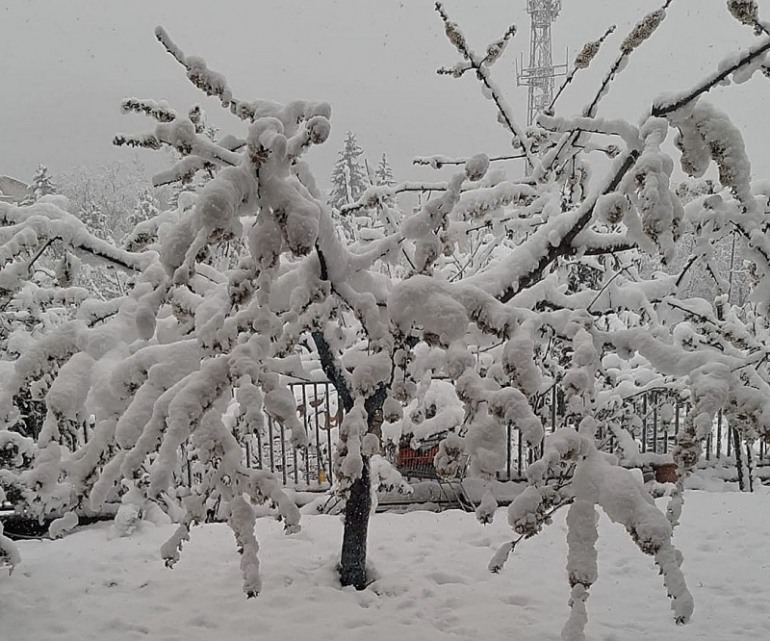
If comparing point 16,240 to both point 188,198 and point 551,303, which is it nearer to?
point 188,198

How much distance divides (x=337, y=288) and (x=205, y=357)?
1.78 ft

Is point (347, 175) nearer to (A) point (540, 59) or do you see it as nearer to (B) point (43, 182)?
(B) point (43, 182)

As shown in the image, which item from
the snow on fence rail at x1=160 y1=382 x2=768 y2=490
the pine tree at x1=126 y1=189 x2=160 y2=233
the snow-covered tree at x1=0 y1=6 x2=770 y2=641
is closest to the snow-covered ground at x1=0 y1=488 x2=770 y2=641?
the snow on fence rail at x1=160 y1=382 x2=768 y2=490

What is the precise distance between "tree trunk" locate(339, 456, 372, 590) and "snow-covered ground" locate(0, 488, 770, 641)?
0.33 feet

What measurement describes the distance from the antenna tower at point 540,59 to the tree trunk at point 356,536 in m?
3.30

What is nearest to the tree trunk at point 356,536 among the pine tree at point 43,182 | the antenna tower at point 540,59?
the antenna tower at point 540,59

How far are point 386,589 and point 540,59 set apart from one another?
5.39 m

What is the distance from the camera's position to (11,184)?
19516 mm

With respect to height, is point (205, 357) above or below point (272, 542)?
above

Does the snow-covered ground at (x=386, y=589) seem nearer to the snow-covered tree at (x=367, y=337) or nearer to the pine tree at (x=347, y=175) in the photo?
the snow-covered tree at (x=367, y=337)

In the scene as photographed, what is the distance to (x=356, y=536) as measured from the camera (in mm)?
3293

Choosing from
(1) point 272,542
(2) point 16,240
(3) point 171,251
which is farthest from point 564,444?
(1) point 272,542

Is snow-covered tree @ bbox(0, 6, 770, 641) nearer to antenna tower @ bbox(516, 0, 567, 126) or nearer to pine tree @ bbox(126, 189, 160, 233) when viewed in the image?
antenna tower @ bbox(516, 0, 567, 126)

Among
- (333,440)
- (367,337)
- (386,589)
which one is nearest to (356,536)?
(386,589)
